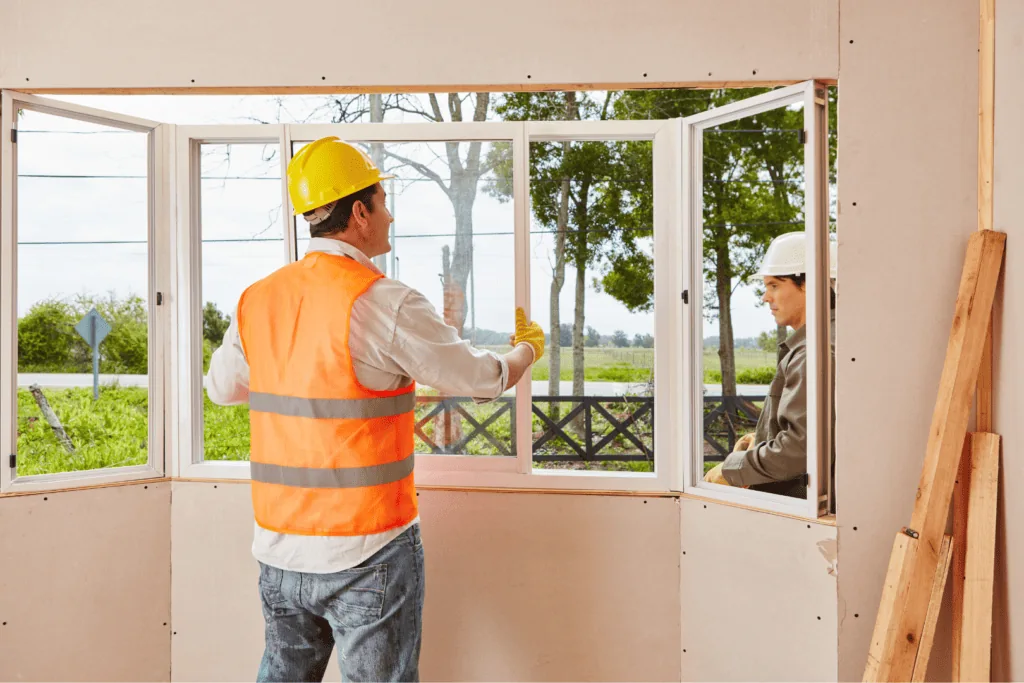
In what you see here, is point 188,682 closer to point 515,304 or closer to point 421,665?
point 421,665

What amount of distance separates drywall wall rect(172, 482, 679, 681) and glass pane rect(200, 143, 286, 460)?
77 centimetres

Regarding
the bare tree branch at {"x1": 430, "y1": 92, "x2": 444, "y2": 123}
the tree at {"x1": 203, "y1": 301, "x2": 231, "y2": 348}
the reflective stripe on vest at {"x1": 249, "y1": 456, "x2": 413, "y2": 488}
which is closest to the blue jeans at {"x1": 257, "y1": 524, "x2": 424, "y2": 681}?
the reflective stripe on vest at {"x1": 249, "y1": 456, "x2": 413, "y2": 488}

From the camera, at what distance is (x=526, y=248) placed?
226cm

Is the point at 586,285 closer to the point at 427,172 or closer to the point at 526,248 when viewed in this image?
the point at 526,248

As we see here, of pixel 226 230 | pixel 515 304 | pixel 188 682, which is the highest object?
pixel 226 230

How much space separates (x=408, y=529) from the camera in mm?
1638

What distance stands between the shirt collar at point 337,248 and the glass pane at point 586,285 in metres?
0.82

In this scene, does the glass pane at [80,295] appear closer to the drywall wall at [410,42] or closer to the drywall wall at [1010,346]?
the drywall wall at [410,42]

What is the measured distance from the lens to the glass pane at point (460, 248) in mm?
2283

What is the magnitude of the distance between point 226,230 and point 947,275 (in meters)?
2.33

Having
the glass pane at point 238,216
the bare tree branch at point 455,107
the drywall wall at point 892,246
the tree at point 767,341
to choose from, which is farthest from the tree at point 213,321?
the tree at point 767,341

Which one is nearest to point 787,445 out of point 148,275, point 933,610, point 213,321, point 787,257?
point 933,610

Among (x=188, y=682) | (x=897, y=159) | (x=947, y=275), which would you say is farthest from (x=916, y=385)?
(x=188, y=682)

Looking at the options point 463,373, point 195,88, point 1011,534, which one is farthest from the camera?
point 195,88
